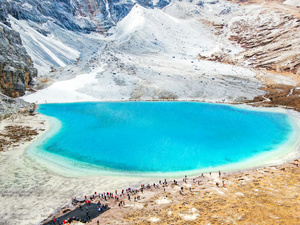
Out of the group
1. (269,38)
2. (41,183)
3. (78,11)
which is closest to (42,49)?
(78,11)

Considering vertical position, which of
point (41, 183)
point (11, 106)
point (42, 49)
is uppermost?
point (42, 49)

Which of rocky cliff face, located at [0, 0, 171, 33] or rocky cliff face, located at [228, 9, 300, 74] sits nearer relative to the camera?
rocky cliff face, located at [228, 9, 300, 74]

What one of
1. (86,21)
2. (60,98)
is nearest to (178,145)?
(60,98)

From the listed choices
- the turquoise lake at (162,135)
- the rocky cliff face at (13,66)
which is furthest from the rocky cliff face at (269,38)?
the rocky cliff face at (13,66)

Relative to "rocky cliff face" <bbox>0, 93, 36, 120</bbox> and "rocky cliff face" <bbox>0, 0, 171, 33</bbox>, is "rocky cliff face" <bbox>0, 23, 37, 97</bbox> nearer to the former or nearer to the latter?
"rocky cliff face" <bbox>0, 93, 36, 120</bbox>

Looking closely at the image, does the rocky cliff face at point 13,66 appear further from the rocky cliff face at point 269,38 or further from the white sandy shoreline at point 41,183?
the rocky cliff face at point 269,38

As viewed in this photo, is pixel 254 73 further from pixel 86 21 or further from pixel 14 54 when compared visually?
pixel 86 21

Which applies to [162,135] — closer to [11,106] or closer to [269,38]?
[11,106]

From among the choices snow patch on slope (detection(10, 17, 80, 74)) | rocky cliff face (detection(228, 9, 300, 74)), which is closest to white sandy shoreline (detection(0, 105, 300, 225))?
snow patch on slope (detection(10, 17, 80, 74))
